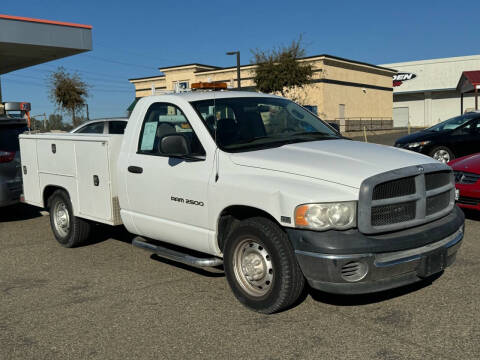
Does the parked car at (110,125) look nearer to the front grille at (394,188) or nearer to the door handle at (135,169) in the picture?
the door handle at (135,169)

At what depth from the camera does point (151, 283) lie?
5332 mm

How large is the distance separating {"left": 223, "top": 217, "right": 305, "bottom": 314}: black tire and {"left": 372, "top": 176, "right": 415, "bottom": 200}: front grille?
778mm

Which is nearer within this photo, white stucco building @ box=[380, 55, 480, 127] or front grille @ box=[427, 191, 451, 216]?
front grille @ box=[427, 191, 451, 216]

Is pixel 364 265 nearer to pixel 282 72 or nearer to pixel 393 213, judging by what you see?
pixel 393 213

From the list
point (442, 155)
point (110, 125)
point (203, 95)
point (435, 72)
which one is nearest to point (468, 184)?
point (203, 95)

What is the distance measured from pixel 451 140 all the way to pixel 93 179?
10.0 metres

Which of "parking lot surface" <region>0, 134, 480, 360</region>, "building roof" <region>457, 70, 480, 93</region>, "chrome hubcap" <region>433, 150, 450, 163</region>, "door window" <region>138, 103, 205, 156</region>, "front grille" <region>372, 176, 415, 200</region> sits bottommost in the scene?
"parking lot surface" <region>0, 134, 480, 360</region>

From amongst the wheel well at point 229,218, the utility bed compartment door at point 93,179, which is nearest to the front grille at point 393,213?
the wheel well at point 229,218

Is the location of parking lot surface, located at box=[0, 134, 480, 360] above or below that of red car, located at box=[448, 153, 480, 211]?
below

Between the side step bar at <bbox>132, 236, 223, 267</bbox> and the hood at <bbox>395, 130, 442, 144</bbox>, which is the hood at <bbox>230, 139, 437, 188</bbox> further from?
the hood at <bbox>395, 130, 442, 144</bbox>

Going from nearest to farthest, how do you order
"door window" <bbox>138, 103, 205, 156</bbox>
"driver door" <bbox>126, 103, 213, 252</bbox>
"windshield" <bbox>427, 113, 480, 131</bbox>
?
"driver door" <bbox>126, 103, 213, 252</bbox>
"door window" <bbox>138, 103, 205, 156</bbox>
"windshield" <bbox>427, 113, 480, 131</bbox>

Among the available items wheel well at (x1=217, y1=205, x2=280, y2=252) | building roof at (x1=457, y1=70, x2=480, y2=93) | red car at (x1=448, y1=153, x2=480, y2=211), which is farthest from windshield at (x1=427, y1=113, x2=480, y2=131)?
building roof at (x1=457, y1=70, x2=480, y2=93)

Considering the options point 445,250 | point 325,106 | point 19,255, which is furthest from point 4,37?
point 325,106

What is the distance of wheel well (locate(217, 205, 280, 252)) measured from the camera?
4508mm
